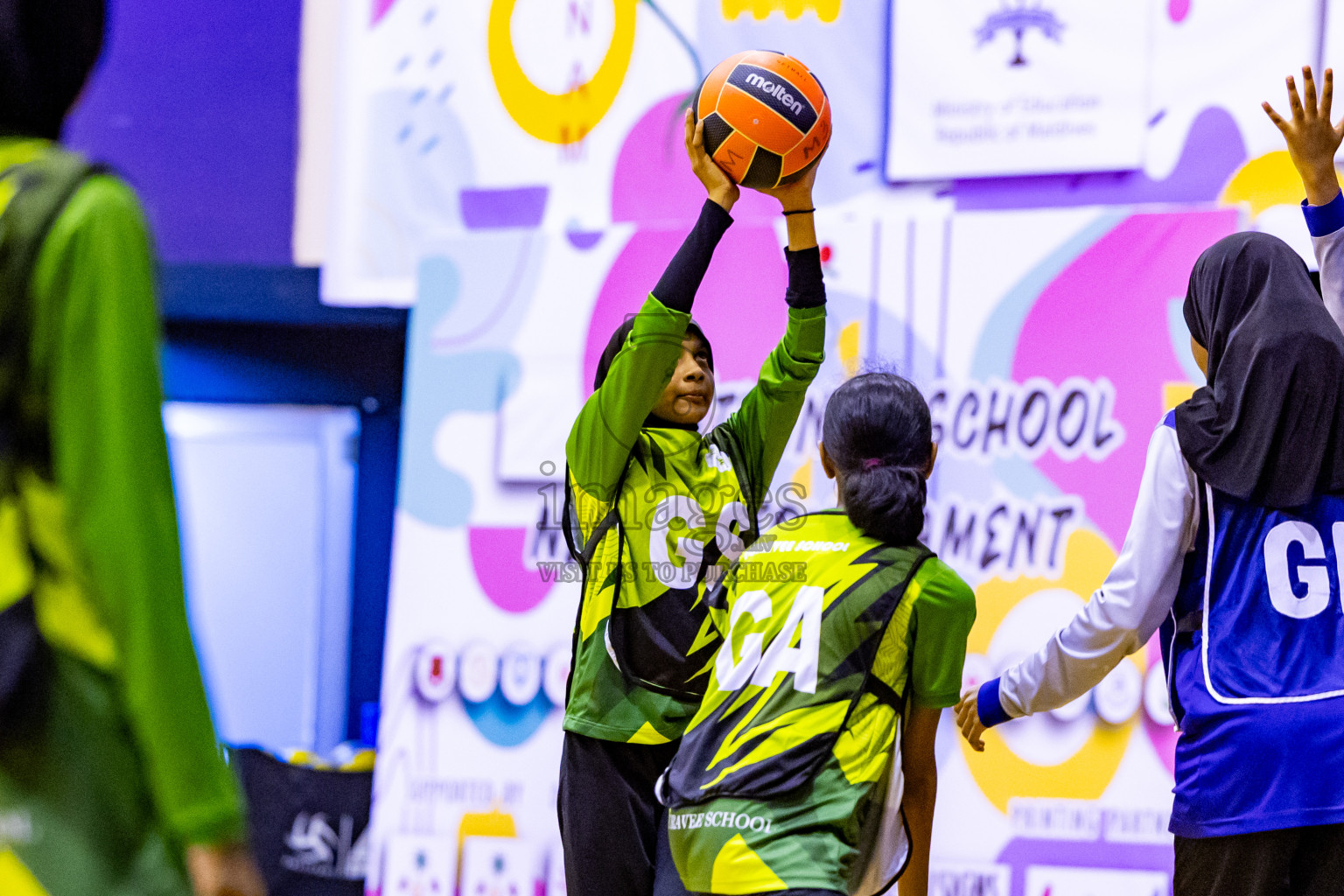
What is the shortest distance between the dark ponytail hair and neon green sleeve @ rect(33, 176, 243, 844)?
1352 mm

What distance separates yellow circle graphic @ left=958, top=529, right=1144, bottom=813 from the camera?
3869mm

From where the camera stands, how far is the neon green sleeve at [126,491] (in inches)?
40.7

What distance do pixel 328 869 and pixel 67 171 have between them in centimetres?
367

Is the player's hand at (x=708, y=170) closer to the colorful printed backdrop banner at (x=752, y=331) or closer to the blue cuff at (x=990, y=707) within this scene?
the blue cuff at (x=990, y=707)

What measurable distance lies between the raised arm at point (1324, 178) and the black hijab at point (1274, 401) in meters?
0.23

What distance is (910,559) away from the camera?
219 cm

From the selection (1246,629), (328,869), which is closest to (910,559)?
(1246,629)

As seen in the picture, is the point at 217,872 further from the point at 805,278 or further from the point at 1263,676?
the point at 805,278

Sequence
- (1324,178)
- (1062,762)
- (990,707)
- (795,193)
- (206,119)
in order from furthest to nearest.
A: (206,119)
(1062,762)
(795,193)
(990,707)
(1324,178)

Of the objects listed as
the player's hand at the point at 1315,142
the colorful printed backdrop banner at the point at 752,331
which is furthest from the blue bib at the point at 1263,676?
the colorful printed backdrop banner at the point at 752,331

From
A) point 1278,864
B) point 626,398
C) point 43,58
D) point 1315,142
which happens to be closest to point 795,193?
point 626,398

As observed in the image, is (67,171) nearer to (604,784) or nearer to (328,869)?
(604,784)

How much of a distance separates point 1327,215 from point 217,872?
2.30m

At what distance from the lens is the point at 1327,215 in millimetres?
2422
